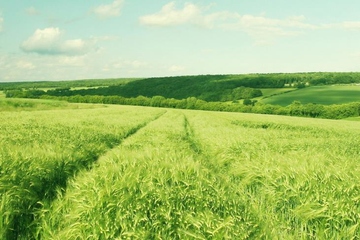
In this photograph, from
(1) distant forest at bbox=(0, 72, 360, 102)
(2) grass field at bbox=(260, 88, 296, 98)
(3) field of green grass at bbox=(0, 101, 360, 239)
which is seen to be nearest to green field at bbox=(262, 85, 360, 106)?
(2) grass field at bbox=(260, 88, 296, 98)

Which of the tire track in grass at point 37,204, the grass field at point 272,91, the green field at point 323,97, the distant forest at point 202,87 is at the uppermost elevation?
the tire track in grass at point 37,204

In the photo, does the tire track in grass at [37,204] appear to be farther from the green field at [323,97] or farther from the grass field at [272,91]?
→ the grass field at [272,91]

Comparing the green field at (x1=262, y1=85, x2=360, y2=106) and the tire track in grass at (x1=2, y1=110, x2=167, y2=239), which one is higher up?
the tire track in grass at (x1=2, y1=110, x2=167, y2=239)

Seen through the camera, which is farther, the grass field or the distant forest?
the distant forest

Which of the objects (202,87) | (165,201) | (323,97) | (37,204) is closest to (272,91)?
(323,97)

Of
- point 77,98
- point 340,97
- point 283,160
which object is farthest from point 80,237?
point 340,97

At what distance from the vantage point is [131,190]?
5074mm

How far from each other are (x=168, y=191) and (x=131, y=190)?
2.09 ft

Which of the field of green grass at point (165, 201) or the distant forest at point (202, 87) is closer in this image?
the field of green grass at point (165, 201)

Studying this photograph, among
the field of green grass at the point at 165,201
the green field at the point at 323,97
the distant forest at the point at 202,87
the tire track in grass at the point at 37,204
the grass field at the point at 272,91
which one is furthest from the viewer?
the distant forest at the point at 202,87

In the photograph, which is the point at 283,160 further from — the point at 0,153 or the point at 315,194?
the point at 0,153

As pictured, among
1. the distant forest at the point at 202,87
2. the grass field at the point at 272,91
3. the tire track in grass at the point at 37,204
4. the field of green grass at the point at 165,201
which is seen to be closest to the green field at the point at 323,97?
the grass field at the point at 272,91

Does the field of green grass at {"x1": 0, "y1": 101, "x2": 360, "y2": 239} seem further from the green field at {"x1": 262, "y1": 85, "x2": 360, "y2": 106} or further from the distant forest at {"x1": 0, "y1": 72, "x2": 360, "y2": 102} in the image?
the distant forest at {"x1": 0, "y1": 72, "x2": 360, "y2": 102}

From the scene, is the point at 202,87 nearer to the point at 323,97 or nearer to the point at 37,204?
the point at 323,97
